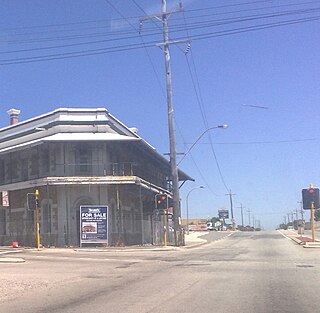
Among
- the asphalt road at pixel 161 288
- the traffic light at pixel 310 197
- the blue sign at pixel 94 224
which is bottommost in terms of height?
the asphalt road at pixel 161 288

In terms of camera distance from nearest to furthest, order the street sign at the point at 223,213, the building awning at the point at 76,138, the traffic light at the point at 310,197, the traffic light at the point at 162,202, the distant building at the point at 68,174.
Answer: the traffic light at the point at 310,197
the building awning at the point at 76,138
the traffic light at the point at 162,202
the distant building at the point at 68,174
the street sign at the point at 223,213

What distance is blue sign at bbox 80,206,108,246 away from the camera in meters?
32.2

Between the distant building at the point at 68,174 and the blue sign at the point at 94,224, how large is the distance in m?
2.21

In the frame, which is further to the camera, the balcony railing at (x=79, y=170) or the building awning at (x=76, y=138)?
the balcony railing at (x=79, y=170)

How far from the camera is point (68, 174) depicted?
118 feet

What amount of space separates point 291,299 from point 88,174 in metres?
27.0

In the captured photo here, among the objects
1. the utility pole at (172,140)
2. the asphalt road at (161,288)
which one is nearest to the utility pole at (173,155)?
the utility pole at (172,140)

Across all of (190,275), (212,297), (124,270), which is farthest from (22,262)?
(212,297)

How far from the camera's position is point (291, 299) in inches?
421

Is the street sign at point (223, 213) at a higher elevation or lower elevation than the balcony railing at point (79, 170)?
lower

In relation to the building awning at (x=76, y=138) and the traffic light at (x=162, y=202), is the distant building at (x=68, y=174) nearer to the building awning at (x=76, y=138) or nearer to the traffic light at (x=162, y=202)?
the building awning at (x=76, y=138)

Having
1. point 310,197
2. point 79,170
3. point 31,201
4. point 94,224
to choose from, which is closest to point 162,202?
point 94,224

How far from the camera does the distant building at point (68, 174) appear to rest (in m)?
34.9

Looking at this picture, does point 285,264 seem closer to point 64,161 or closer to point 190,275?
point 190,275
